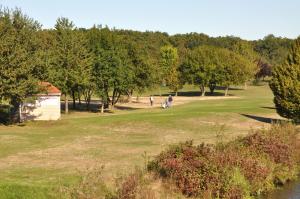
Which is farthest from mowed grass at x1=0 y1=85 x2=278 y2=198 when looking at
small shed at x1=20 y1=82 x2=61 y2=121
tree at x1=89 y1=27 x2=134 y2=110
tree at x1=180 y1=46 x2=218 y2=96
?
tree at x1=180 y1=46 x2=218 y2=96

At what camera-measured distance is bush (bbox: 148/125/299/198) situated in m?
21.1

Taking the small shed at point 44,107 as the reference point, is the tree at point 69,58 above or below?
above

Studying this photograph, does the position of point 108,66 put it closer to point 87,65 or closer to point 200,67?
point 87,65

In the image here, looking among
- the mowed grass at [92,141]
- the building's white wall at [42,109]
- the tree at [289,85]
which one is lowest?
the mowed grass at [92,141]

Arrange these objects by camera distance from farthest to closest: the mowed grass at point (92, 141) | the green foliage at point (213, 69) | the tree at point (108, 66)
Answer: the green foliage at point (213, 69) → the tree at point (108, 66) → the mowed grass at point (92, 141)

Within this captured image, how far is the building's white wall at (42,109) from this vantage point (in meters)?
47.7

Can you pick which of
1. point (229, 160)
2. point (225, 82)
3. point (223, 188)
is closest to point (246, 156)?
point (229, 160)

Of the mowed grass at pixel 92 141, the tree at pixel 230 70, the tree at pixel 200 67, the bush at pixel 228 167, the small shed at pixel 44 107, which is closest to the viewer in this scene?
the bush at pixel 228 167

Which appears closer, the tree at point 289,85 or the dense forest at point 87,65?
the dense forest at point 87,65

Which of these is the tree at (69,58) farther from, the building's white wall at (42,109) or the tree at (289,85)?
the tree at (289,85)

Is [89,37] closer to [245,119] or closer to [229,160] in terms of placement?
[245,119]

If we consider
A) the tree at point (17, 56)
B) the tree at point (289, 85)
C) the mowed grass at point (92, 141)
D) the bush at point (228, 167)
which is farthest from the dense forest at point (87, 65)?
the bush at point (228, 167)

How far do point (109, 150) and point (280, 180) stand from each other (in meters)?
10.7

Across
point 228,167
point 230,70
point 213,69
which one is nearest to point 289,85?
point 228,167
